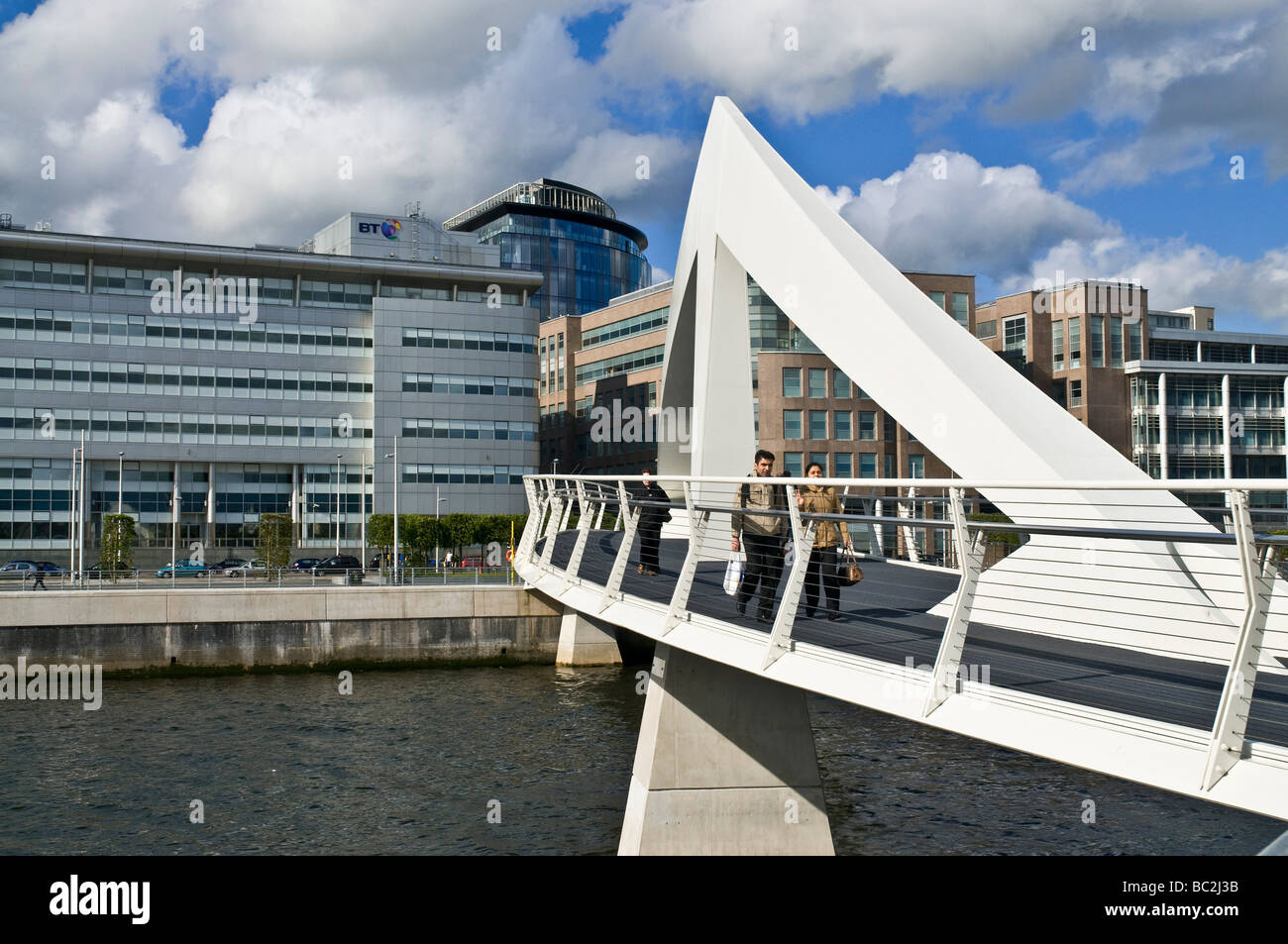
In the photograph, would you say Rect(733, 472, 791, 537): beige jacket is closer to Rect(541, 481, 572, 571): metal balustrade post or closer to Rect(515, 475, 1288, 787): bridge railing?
Rect(515, 475, 1288, 787): bridge railing

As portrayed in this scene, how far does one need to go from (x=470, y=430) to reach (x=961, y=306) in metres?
28.7

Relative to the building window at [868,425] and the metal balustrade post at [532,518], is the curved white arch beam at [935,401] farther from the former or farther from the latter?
the building window at [868,425]

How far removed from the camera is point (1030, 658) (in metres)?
7.34

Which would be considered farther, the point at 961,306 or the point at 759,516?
the point at 961,306

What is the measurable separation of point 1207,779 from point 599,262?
129183 mm

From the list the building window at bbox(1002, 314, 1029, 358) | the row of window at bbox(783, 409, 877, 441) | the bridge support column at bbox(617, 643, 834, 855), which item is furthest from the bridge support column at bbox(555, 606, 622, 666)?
the building window at bbox(1002, 314, 1029, 358)

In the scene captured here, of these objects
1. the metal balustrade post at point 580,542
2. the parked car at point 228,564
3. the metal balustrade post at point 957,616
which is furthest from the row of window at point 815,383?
the metal balustrade post at point 957,616

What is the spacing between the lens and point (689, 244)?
2088 centimetres

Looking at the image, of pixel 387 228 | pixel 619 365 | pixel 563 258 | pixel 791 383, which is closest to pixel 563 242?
pixel 563 258

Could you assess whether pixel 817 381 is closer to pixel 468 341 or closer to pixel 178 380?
pixel 468 341

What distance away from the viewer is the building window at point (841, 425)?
185 feet

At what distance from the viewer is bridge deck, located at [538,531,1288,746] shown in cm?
567

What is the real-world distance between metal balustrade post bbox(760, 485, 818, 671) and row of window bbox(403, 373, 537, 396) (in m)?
59.7
